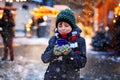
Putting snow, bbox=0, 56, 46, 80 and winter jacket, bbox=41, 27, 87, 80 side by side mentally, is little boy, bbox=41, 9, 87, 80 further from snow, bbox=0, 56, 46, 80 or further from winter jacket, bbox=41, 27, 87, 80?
snow, bbox=0, 56, 46, 80

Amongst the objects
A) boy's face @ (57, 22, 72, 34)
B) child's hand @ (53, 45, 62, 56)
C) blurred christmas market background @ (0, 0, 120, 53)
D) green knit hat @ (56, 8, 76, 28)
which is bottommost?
blurred christmas market background @ (0, 0, 120, 53)

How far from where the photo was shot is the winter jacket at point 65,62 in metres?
4.47

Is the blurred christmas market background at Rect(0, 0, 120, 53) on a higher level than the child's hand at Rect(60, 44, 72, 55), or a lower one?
lower

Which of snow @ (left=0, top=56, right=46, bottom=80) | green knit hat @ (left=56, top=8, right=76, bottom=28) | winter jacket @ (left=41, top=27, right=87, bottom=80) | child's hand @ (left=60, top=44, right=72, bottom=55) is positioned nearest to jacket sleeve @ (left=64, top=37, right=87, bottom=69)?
winter jacket @ (left=41, top=27, right=87, bottom=80)

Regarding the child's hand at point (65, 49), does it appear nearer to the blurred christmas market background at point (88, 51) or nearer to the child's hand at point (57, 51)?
the child's hand at point (57, 51)

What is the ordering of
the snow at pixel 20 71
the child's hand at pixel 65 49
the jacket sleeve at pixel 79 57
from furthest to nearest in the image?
the snow at pixel 20 71 → the jacket sleeve at pixel 79 57 → the child's hand at pixel 65 49

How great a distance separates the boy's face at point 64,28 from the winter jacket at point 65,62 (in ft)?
→ 0.32

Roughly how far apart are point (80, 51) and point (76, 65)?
19cm

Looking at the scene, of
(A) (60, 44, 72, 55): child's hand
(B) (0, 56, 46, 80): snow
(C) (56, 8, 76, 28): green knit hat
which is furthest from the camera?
(B) (0, 56, 46, 80): snow

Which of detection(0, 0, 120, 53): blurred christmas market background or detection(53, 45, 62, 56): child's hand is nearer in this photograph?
detection(53, 45, 62, 56): child's hand

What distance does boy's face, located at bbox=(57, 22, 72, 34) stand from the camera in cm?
453

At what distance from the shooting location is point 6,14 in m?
13.5

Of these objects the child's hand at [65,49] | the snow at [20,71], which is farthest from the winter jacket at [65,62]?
the snow at [20,71]

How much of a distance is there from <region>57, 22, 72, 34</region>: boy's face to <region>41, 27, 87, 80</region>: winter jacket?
0.10 meters
